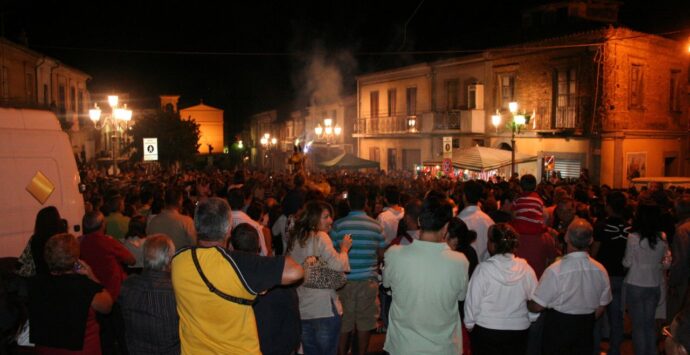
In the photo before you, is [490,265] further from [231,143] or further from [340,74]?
[231,143]

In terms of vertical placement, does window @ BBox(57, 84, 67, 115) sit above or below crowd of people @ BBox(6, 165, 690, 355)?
above

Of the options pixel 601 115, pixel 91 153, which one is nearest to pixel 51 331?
pixel 601 115

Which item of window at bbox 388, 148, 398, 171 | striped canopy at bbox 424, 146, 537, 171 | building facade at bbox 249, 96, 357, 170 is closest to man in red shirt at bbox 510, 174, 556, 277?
striped canopy at bbox 424, 146, 537, 171

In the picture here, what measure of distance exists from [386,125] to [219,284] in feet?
99.8

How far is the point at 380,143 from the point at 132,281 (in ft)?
101

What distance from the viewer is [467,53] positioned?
89.0 feet

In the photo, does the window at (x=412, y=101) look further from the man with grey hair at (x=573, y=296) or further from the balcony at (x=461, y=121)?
the man with grey hair at (x=573, y=296)

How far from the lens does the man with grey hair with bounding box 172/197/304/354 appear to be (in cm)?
329

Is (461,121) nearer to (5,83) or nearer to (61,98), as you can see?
(5,83)

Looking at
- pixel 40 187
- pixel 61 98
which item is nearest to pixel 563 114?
pixel 40 187

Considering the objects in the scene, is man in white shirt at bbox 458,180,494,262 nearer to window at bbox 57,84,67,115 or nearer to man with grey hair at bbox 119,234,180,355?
man with grey hair at bbox 119,234,180,355

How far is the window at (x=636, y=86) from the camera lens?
21.5 metres

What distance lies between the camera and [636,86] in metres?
21.7

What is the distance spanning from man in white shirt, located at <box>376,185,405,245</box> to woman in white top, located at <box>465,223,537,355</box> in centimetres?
299
